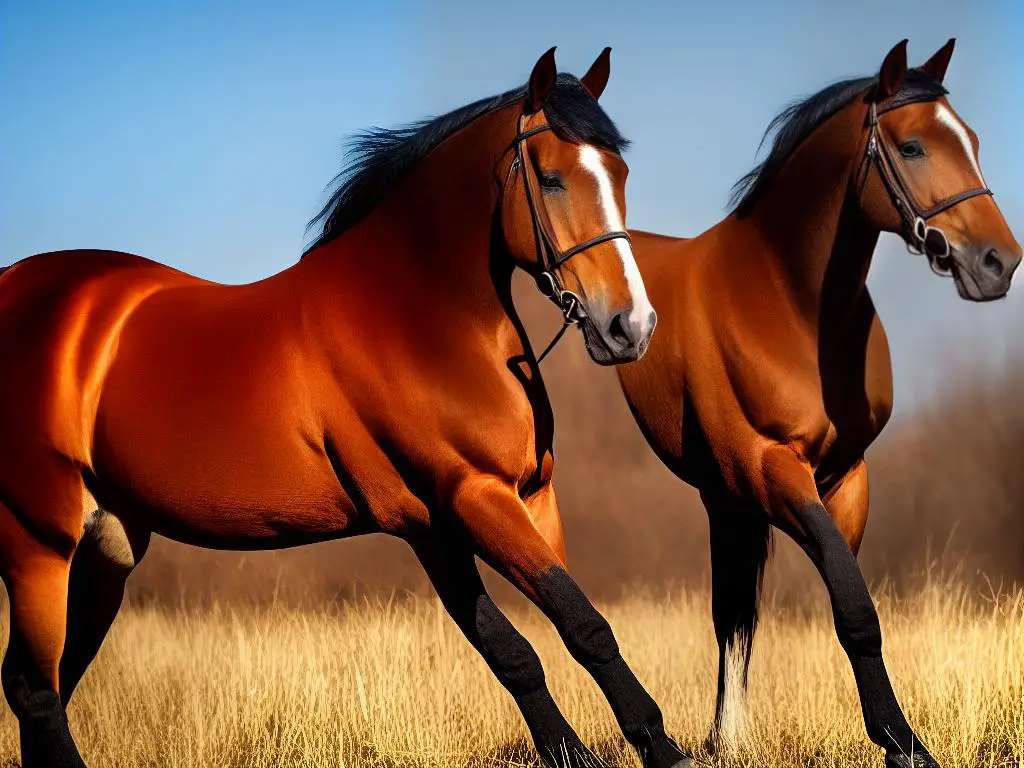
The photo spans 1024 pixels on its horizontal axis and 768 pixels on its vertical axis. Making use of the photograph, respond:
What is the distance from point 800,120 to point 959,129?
812 millimetres

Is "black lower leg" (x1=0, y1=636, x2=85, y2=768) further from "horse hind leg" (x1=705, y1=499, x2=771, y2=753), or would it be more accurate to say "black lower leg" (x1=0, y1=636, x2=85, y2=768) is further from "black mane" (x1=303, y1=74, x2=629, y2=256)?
"horse hind leg" (x1=705, y1=499, x2=771, y2=753)

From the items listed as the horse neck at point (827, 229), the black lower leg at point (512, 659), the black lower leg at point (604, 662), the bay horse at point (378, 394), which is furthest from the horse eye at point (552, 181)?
the horse neck at point (827, 229)

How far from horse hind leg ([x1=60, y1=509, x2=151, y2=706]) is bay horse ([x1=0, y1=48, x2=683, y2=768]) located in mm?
111

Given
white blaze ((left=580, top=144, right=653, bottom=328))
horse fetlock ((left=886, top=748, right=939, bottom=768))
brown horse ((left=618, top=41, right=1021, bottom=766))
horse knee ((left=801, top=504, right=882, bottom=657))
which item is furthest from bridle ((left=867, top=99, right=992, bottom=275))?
horse fetlock ((left=886, top=748, right=939, bottom=768))

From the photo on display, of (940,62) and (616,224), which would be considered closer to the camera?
(616,224)

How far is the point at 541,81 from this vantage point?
4348mm

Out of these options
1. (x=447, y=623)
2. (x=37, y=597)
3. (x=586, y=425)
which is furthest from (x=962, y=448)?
(x=37, y=597)

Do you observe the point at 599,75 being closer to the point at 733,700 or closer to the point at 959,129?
the point at 959,129

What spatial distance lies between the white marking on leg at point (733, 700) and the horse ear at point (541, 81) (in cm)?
292

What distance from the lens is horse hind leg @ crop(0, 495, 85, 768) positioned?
4.87 m

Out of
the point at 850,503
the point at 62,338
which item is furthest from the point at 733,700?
the point at 62,338

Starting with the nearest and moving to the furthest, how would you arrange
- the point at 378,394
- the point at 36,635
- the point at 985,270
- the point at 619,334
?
the point at 619,334 < the point at 378,394 < the point at 985,270 < the point at 36,635

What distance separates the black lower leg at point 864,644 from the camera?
460 cm

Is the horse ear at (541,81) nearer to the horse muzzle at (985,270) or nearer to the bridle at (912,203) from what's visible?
the bridle at (912,203)
